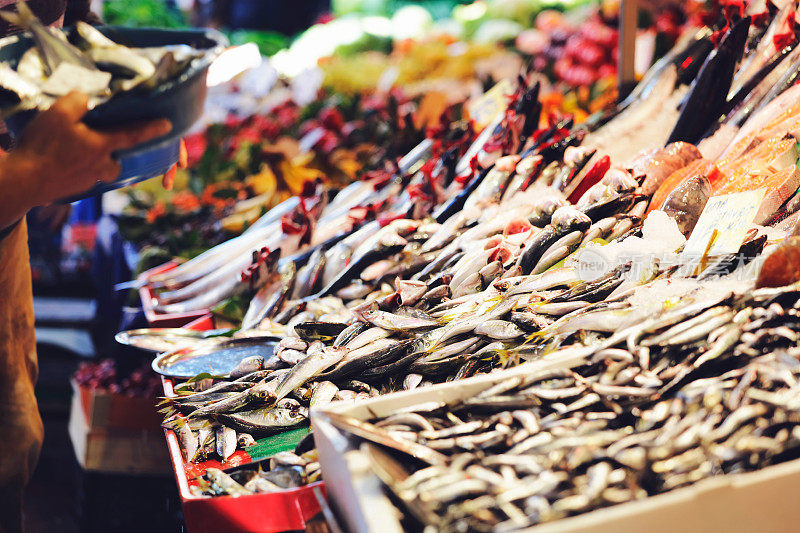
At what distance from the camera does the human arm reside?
1.41 meters

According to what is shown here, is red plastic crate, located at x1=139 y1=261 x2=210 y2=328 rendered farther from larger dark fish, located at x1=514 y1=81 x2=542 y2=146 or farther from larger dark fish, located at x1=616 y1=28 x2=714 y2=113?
larger dark fish, located at x1=616 y1=28 x2=714 y2=113

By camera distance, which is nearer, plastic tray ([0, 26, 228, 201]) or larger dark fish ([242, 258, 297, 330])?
plastic tray ([0, 26, 228, 201])

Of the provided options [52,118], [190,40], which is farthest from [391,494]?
[190,40]

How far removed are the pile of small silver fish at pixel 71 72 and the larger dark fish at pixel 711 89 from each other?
6.47 ft

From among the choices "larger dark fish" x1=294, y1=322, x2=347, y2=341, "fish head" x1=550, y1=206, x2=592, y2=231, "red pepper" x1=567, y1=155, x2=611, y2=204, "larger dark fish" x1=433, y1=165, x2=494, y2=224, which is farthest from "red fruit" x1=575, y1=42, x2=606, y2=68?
"larger dark fish" x1=294, y1=322, x2=347, y2=341

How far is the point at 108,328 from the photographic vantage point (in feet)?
14.4


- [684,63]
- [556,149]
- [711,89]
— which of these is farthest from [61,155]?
[684,63]

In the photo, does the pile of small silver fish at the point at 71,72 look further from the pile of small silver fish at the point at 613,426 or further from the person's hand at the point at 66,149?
the pile of small silver fish at the point at 613,426

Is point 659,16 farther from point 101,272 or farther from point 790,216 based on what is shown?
point 101,272

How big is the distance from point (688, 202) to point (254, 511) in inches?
58.8

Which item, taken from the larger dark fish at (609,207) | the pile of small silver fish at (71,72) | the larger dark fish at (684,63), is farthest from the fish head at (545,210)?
the pile of small silver fish at (71,72)

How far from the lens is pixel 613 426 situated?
4.40 feet

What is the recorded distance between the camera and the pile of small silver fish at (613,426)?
1.12 metres

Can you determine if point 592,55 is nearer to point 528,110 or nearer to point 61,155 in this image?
point 528,110
